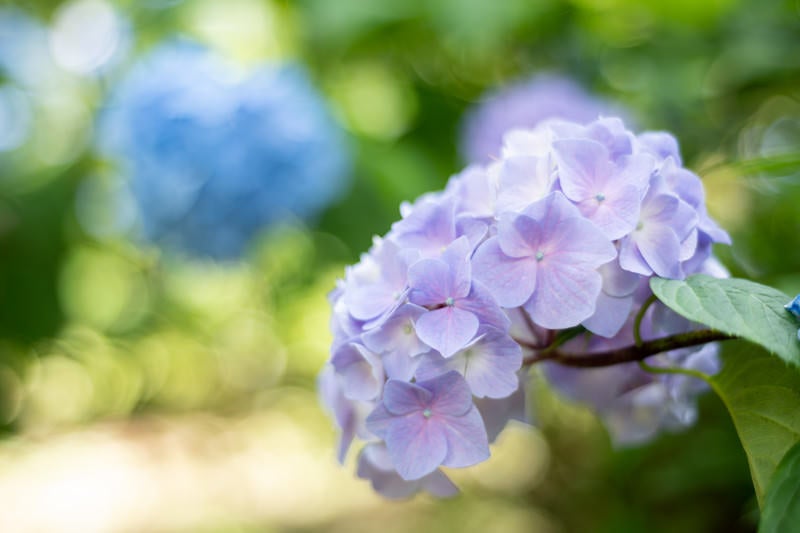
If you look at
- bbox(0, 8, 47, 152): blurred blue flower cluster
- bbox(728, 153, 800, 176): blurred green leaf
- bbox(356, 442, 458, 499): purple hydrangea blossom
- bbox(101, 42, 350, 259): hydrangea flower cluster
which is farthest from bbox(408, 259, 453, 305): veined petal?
bbox(0, 8, 47, 152): blurred blue flower cluster

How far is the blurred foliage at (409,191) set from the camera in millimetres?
930

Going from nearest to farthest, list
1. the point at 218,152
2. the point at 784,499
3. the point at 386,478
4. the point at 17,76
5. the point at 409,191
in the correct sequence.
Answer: the point at 784,499
the point at 386,478
the point at 218,152
the point at 409,191
the point at 17,76

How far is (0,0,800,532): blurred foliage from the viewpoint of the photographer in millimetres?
930

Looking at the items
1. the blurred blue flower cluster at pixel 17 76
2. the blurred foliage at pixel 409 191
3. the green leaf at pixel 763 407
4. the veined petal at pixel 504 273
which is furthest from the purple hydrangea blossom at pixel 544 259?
the blurred blue flower cluster at pixel 17 76

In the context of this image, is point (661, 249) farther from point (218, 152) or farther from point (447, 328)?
point (218, 152)

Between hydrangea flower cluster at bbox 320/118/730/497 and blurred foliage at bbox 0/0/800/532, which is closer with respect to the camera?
hydrangea flower cluster at bbox 320/118/730/497

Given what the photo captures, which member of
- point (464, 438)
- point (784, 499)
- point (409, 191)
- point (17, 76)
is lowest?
point (784, 499)

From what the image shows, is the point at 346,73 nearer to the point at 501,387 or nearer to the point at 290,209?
the point at 290,209

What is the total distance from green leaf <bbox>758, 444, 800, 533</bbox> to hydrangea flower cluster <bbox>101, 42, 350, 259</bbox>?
0.72 meters

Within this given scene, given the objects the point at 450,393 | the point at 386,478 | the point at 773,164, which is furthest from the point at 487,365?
the point at 773,164

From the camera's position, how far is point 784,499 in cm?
30

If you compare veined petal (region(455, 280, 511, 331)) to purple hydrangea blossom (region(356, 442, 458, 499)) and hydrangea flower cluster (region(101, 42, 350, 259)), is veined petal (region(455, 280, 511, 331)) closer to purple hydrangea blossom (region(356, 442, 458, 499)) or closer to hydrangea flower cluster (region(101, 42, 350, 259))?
purple hydrangea blossom (region(356, 442, 458, 499))

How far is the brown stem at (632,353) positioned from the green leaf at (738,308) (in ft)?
0.07

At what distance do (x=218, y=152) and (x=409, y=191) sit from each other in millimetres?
269
